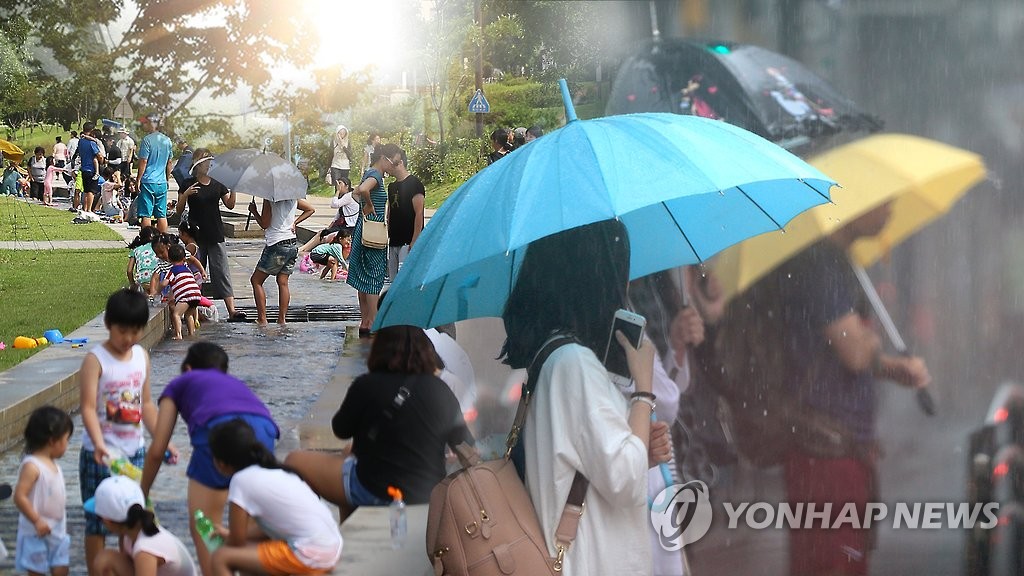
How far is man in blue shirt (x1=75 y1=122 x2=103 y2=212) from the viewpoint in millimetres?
24297

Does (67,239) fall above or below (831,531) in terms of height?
below

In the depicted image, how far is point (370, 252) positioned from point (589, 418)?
7.59 metres

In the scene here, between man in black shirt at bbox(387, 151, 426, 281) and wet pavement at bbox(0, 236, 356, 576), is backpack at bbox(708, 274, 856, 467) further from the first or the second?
man in black shirt at bbox(387, 151, 426, 281)

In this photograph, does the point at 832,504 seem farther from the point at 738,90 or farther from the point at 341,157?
the point at 341,157

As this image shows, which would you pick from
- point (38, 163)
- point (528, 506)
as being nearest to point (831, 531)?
point (528, 506)

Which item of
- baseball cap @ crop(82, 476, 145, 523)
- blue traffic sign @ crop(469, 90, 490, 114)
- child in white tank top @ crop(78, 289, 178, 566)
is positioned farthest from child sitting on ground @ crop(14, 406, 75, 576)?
blue traffic sign @ crop(469, 90, 490, 114)

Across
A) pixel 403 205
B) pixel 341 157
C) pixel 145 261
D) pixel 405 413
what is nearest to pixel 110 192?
pixel 341 157

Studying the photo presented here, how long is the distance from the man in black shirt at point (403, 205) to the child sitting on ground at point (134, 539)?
557 centimetres

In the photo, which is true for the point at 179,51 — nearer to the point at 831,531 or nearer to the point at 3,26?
the point at 3,26

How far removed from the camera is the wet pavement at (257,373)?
20.5ft

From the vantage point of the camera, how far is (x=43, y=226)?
75.3ft

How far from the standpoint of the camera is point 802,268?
204 inches

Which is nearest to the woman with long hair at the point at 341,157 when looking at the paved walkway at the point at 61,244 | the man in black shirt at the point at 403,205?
the paved walkway at the point at 61,244

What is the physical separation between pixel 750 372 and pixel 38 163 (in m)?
28.4
